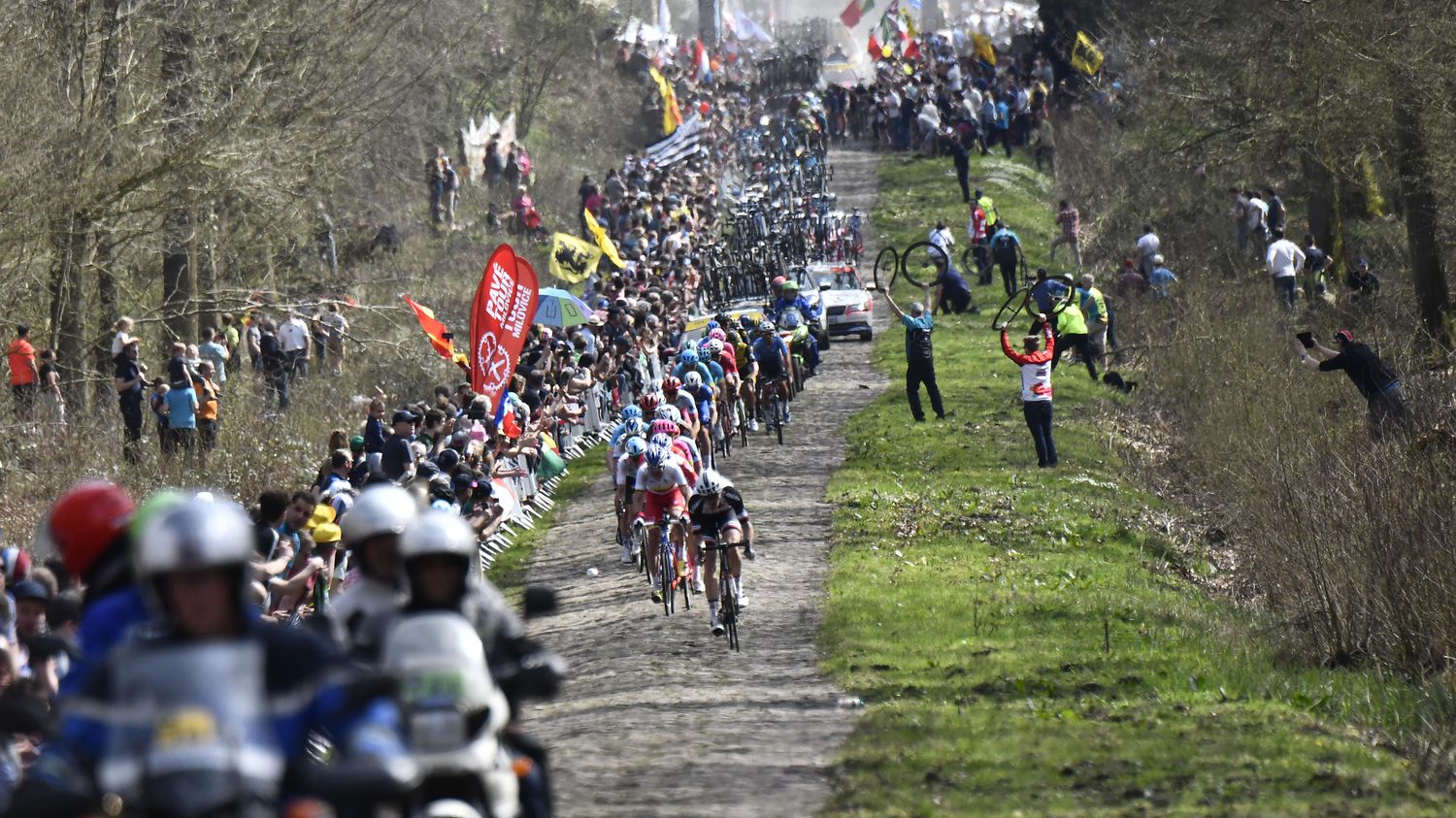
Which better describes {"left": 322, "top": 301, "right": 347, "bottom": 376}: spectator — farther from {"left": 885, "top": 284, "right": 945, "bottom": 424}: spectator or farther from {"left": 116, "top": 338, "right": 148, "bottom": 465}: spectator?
{"left": 885, "top": 284, "right": 945, "bottom": 424}: spectator

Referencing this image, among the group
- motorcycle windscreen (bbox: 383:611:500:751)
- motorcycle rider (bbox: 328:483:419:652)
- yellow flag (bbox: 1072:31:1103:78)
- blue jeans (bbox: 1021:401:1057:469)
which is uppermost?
yellow flag (bbox: 1072:31:1103:78)

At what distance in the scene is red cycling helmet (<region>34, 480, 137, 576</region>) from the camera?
25.2 feet

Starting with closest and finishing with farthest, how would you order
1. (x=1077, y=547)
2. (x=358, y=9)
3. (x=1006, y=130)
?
1. (x=1077, y=547)
2. (x=358, y=9)
3. (x=1006, y=130)

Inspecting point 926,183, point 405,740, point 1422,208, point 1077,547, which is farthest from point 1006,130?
point 405,740

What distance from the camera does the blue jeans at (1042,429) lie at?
24.3 metres

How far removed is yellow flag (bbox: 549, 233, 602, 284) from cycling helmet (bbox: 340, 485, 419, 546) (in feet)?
94.6

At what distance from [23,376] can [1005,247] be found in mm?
20174

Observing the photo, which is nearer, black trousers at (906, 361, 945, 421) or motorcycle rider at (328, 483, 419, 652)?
motorcycle rider at (328, 483, 419, 652)

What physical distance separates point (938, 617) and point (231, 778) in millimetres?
12352

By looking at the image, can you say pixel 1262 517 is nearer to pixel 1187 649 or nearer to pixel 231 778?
pixel 1187 649

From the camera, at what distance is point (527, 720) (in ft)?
48.4

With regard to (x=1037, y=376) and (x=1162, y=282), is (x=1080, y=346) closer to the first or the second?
(x=1162, y=282)

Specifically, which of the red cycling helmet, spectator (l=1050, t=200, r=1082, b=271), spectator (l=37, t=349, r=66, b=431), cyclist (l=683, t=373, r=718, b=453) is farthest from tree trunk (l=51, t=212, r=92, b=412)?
spectator (l=1050, t=200, r=1082, b=271)

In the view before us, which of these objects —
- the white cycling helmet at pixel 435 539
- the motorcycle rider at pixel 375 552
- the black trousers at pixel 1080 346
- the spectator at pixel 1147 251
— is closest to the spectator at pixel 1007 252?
the spectator at pixel 1147 251
